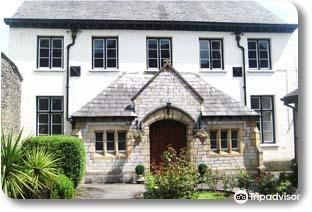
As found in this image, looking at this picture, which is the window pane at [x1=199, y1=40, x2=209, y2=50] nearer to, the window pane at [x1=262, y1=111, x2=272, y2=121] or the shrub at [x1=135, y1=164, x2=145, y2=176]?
the window pane at [x1=262, y1=111, x2=272, y2=121]

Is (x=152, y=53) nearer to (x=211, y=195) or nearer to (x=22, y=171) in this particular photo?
(x=211, y=195)

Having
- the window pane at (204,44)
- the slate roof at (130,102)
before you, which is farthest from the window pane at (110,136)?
the window pane at (204,44)

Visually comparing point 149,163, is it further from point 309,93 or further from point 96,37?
point 309,93

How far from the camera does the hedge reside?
782 cm

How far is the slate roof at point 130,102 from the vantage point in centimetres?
866

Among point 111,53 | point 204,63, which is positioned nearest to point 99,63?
point 111,53

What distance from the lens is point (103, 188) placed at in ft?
26.5

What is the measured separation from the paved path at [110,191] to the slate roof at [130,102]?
155cm

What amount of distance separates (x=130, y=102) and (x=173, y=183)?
93.2 inches

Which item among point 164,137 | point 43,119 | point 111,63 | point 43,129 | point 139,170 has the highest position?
point 111,63

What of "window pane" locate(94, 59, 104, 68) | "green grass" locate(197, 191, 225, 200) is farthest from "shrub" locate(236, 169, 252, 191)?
"window pane" locate(94, 59, 104, 68)

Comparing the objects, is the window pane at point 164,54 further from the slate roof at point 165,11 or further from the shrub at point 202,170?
the shrub at point 202,170

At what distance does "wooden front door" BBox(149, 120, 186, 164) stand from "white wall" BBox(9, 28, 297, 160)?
1247 millimetres

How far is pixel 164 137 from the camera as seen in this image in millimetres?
8953
